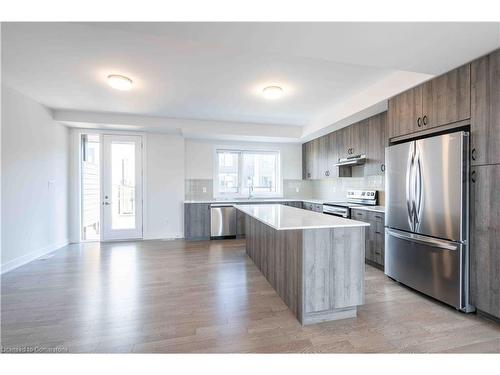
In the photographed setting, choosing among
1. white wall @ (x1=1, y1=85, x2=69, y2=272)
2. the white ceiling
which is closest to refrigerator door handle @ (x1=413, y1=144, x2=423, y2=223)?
the white ceiling

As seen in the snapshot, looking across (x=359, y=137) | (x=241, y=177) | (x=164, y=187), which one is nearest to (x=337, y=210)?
(x=359, y=137)

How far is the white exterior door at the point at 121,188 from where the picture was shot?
5.00 meters

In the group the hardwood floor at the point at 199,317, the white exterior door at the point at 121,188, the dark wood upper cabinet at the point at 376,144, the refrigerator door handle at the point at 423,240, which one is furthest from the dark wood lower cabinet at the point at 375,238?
the white exterior door at the point at 121,188

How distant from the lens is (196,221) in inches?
203

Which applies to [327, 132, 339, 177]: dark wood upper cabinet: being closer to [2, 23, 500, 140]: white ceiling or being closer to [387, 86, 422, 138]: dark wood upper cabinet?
[2, 23, 500, 140]: white ceiling

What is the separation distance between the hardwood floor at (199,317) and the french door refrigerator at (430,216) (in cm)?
21

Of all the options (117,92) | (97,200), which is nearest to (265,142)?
(117,92)

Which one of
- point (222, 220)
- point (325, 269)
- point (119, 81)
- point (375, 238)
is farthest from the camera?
point (222, 220)

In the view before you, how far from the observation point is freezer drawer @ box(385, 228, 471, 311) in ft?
7.08

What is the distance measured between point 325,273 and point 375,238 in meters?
1.77

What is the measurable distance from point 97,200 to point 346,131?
5.42 meters

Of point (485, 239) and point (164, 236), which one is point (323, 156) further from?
point (164, 236)
